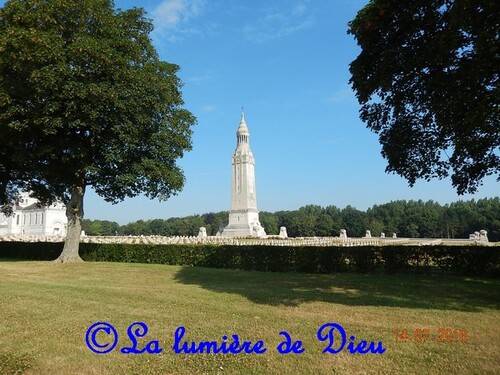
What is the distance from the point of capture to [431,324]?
25.3 feet

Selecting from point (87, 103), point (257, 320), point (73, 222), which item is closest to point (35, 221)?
point (73, 222)

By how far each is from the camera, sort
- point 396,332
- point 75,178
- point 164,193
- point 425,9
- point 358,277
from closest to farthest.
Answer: point 396,332 → point 425,9 → point 358,277 → point 75,178 → point 164,193

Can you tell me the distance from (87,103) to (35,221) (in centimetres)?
9272

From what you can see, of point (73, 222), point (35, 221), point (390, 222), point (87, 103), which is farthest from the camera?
point (390, 222)

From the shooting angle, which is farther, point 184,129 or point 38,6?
point 184,129

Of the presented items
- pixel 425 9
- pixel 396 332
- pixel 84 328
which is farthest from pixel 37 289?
pixel 425 9

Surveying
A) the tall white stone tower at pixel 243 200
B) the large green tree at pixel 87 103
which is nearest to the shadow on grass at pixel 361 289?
the large green tree at pixel 87 103

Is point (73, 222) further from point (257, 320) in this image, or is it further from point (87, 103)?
point (257, 320)

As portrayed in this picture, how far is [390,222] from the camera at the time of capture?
339 feet

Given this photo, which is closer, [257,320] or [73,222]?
[257,320]

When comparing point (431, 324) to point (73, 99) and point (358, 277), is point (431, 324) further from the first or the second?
point (73, 99)

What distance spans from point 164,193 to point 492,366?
19.6 metres

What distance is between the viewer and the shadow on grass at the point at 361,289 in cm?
1012

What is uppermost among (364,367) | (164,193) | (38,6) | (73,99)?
(38,6)
